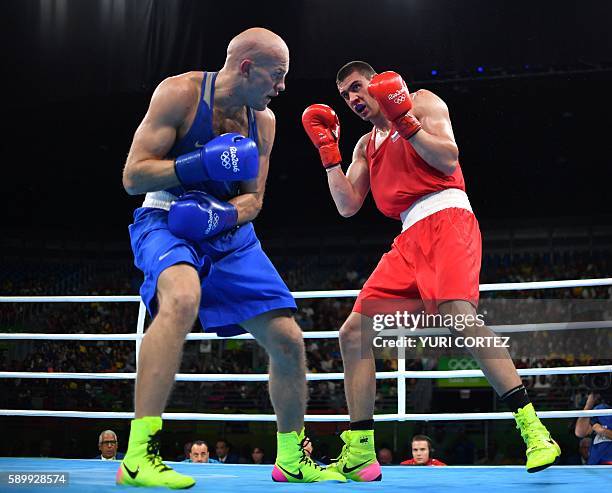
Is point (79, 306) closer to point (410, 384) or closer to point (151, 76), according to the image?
point (410, 384)

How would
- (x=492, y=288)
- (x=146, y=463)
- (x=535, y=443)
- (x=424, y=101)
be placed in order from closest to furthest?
(x=146, y=463) < (x=535, y=443) < (x=424, y=101) < (x=492, y=288)

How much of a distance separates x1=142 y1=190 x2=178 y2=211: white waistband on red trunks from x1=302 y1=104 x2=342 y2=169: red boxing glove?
0.92 m

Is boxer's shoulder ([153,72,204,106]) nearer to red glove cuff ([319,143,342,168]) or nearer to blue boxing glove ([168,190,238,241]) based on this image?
blue boxing glove ([168,190,238,241])

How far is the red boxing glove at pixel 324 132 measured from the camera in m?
3.28

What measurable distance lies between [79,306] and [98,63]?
7552mm

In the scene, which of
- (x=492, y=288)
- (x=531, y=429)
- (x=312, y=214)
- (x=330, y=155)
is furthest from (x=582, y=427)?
(x=312, y=214)

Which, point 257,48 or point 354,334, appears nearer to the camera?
point 257,48

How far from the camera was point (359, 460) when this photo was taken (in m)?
2.82

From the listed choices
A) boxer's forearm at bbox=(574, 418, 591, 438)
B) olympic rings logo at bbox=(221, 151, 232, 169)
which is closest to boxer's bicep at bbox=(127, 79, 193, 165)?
olympic rings logo at bbox=(221, 151, 232, 169)

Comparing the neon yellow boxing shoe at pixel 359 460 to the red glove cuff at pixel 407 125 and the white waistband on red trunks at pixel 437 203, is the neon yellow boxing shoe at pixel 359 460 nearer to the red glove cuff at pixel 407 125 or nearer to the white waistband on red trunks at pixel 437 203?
the white waistband on red trunks at pixel 437 203

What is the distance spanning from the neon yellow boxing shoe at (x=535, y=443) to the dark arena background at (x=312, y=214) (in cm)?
8

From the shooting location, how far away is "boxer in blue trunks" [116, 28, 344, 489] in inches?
89.6

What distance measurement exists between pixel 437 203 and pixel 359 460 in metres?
0.99

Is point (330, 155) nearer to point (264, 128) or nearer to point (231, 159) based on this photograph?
point (264, 128)
